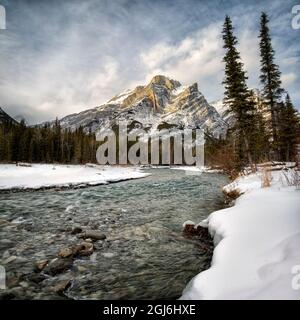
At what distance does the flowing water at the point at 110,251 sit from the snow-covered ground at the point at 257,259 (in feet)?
3.66

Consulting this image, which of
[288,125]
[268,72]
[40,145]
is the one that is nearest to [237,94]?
[268,72]

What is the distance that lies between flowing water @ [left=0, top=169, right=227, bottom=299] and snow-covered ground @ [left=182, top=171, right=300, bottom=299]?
112cm

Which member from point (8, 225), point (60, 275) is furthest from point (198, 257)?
point (8, 225)

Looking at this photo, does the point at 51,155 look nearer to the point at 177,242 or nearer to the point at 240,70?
the point at 240,70

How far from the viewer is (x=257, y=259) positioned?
3.85 m

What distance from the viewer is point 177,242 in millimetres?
7180

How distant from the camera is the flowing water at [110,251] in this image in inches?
185

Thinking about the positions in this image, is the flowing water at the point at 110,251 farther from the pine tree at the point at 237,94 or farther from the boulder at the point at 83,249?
the pine tree at the point at 237,94

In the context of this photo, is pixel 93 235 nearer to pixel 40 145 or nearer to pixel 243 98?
pixel 243 98

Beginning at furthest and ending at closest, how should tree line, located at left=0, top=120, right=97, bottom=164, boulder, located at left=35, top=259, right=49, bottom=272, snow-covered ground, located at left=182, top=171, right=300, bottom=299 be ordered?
1. tree line, located at left=0, top=120, right=97, bottom=164
2. boulder, located at left=35, top=259, right=49, bottom=272
3. snow-covered ground, located at left=182, top=171, right=300, bottom=299

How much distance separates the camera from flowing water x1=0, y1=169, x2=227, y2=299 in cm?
469

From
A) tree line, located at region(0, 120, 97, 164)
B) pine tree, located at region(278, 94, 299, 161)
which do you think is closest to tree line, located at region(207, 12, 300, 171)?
pine tree, located at region(278, 94, 299, 161)

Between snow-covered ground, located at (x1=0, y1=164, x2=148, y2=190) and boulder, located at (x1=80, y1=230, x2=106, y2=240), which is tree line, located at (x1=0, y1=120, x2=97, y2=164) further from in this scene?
boulder, located at (x1=80, y1=230, x2=106, y2=240)

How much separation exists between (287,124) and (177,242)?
36.7 metres
